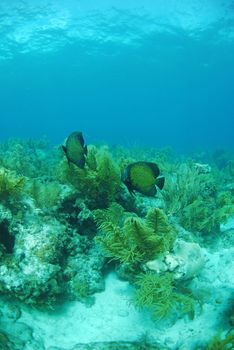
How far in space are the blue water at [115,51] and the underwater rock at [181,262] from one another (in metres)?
15.6

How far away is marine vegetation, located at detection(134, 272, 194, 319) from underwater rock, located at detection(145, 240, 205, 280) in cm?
15

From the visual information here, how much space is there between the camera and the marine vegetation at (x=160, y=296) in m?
4.26

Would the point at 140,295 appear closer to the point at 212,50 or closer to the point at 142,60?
the point at 212,50

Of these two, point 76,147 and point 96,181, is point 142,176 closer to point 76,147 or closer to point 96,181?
point 76,147

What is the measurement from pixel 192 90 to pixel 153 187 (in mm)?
77984

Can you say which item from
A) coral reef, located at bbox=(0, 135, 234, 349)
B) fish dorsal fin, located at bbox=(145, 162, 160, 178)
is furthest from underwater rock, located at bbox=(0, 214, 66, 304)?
fish dorsal fin, located at bbox=(145, 162, 160, 178)

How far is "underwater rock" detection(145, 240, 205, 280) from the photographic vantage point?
4750 mm

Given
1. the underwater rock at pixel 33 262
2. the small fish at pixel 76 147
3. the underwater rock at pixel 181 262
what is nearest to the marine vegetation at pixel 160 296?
the underwater rock at pixel 181 262

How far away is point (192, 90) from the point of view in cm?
7781

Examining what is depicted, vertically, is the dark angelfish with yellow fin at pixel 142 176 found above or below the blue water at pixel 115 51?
above

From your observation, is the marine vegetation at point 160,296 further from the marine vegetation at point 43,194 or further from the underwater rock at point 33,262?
the marine vegetation at point 43,194

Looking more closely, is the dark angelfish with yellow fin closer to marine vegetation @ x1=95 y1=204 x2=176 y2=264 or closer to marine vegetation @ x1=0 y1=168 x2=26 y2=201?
marine vegetation @ x1=95 y1=204 x2=176 y2=264

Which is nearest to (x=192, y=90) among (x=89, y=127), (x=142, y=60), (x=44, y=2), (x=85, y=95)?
(x=85, y=95)

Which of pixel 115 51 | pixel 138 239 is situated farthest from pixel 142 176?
pixel 115 51
